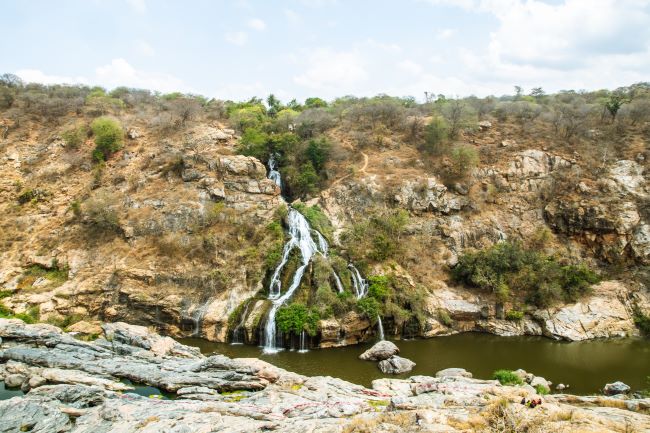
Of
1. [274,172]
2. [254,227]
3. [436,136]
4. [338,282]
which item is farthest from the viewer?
[436,136]

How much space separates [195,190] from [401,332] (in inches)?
732

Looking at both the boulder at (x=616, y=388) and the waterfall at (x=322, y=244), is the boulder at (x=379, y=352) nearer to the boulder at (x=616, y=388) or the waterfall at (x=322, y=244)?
the waterfall at (x=322, y=244)

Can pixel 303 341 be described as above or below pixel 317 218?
below

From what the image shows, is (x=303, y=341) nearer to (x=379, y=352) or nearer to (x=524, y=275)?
(x=379, y=352)

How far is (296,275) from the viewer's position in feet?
84.2

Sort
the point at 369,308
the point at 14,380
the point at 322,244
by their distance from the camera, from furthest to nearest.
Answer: the point at 322,244
the point at 369,308
the point at 14,380

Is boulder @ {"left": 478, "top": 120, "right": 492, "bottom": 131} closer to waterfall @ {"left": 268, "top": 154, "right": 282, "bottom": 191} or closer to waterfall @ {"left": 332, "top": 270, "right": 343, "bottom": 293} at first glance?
waterfall @ {"left": 268, "top": 154, "right": 282, "bottom": 191}

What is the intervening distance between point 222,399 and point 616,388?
646 inches

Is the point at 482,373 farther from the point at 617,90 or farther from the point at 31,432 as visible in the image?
the point at 617,90

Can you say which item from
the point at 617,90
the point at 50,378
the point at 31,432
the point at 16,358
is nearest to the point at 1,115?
the point at 16,358

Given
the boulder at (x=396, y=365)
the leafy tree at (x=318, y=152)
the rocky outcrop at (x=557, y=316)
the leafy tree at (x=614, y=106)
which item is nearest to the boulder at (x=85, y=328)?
the boulder at (x=396, y=365)

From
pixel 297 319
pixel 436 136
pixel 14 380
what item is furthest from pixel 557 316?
pixel 14 380

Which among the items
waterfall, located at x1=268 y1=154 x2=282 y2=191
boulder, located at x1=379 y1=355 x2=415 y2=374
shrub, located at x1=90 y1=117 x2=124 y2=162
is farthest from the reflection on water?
shrub, located at x1=90 y1=117 x2=124 y2=162

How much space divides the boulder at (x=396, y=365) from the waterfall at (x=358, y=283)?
5.50 m
